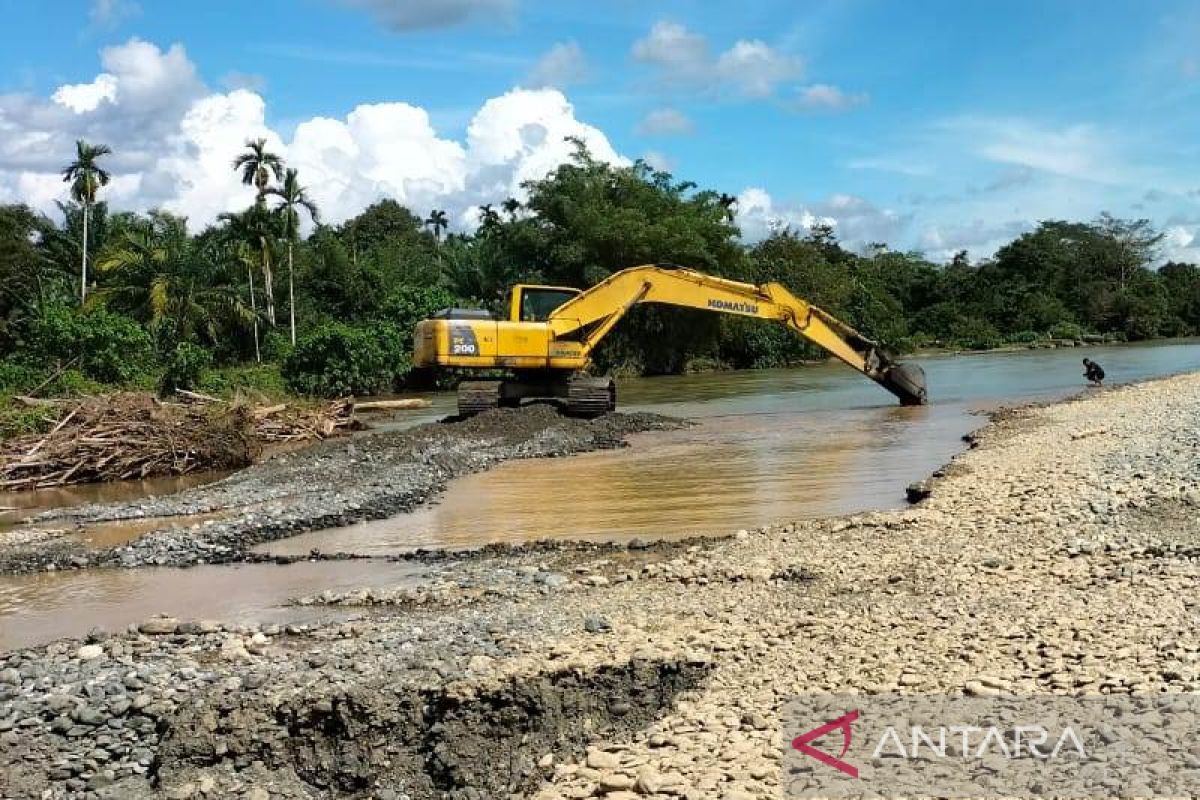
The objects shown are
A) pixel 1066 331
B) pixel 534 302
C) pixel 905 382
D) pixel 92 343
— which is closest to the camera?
pixel 534 302

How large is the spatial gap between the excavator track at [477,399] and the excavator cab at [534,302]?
1.54 metres

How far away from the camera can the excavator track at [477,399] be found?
69.0ft

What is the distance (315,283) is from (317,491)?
36.8 m

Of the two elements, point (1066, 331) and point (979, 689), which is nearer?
point (979, 689)

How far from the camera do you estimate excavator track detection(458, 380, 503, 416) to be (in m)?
21.0

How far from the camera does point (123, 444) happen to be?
18000 mm

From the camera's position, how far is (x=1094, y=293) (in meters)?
71.2

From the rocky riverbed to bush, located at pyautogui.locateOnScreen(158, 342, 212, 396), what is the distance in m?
24.7

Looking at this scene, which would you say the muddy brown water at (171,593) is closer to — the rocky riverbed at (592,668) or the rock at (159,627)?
the rocky riverbed at (592,668)

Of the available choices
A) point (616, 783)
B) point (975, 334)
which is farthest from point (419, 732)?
point (975, 334)

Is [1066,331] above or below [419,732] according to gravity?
above

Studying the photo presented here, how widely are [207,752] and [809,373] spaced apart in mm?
39940

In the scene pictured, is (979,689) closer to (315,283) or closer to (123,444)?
(123,444)

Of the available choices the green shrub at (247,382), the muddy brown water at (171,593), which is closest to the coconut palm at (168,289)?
A: the green shrub at (247,382)
